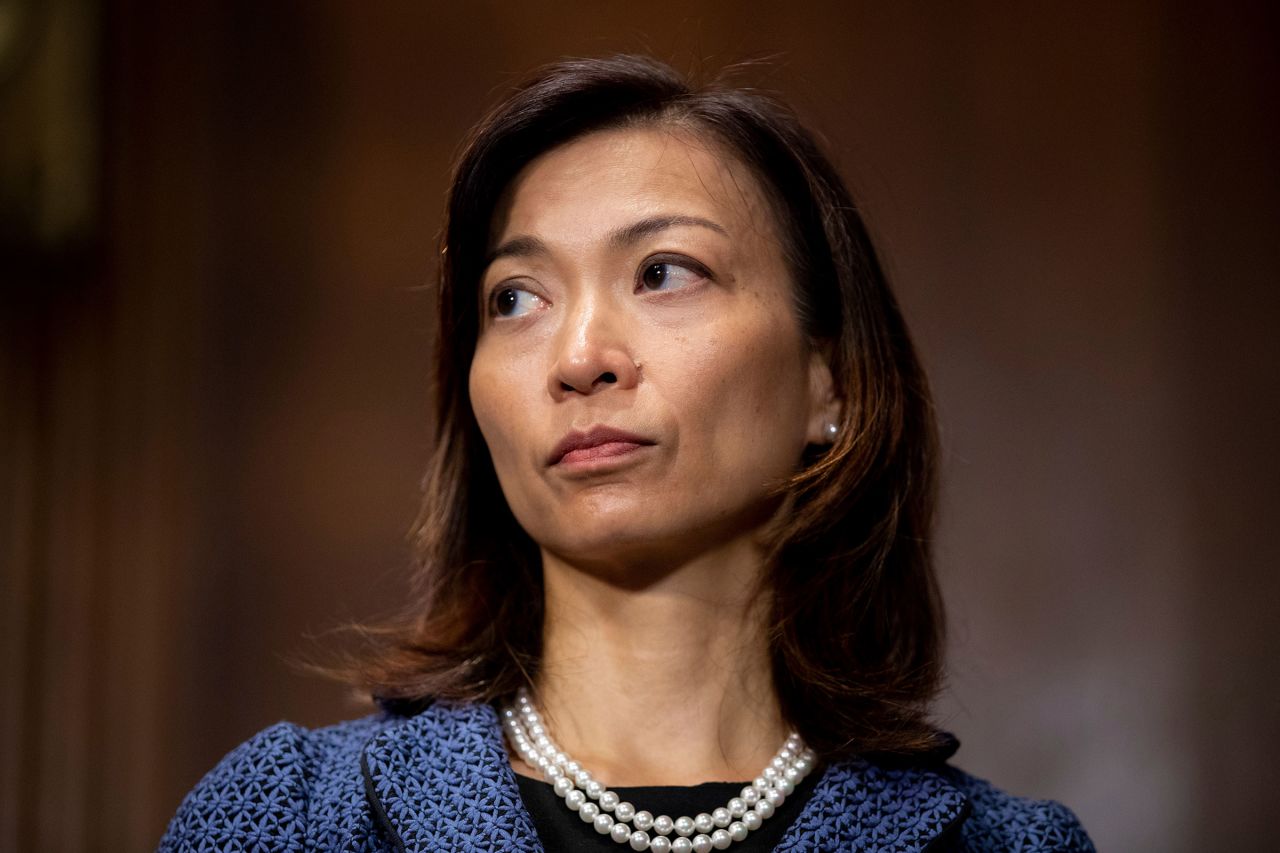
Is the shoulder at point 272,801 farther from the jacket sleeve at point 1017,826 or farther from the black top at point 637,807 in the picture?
the jacket sleeve at point 1017,826

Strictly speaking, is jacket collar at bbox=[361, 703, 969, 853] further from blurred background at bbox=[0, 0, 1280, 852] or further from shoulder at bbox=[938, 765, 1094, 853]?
blurred background at bbox=[0, 0, 1280, 852]

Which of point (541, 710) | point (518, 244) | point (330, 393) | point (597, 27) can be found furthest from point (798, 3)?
point (541, 710)

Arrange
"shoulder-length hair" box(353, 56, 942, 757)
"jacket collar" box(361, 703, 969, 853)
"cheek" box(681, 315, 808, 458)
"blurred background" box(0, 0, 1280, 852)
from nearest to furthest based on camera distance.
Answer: "jacket collar" box(361, 703, 969, 853) < "cheek" box(681, 315, 808, 458) < "shoulder-length hair" box(353, 56, 942, 757) < "blurred background" box(0, 0, 1280, 852)

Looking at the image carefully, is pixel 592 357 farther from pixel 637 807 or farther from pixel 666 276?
pixel 637 807

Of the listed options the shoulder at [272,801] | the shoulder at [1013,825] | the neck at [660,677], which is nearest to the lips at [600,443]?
the neck at [660,677]

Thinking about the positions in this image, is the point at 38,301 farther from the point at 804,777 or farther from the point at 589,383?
the point at 804,777

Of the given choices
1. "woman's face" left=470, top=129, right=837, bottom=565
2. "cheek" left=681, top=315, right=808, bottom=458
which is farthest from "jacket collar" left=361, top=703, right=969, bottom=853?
"cheek" left=681, top=315, right=808, bottom=458

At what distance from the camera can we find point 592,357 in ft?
4.40

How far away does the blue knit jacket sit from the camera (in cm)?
126

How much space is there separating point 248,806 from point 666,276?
60 centimetres

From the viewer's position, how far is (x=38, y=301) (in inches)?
86.5

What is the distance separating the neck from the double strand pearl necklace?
0.03 m

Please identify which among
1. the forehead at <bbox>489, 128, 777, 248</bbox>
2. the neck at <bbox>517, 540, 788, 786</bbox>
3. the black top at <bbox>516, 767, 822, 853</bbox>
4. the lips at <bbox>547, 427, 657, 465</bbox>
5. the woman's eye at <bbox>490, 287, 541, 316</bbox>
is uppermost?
the forehead at <bbox>489, 128, 777, 248</bbox>

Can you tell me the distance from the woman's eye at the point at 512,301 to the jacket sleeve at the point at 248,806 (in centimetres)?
46
